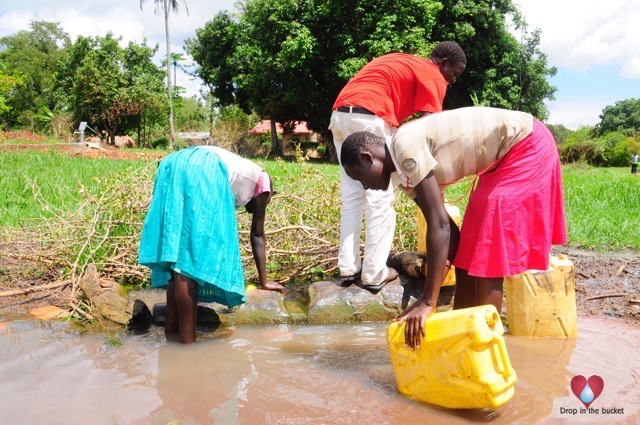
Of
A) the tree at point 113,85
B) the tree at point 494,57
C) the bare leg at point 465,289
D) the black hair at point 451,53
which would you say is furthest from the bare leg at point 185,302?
the tree at point 113,85

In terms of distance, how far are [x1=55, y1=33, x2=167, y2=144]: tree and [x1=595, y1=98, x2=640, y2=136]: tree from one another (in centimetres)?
3270

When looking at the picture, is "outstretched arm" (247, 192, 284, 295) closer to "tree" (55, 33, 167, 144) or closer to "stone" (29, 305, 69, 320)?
"stone" (29, 305, 69, 320)

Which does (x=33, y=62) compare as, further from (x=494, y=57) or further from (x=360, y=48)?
(x=494, y=57)

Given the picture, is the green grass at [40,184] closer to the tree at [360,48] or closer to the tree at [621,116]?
the tree at [360,48]

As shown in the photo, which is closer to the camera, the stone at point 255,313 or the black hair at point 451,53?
the black hair at point 451,53

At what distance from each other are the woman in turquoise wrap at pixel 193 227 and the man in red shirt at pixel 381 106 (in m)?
0.79

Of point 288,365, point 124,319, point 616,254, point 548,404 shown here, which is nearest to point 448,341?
point 548,404

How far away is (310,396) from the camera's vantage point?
2574 millimetres

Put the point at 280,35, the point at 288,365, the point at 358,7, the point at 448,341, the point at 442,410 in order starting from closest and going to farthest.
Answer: the point at 448,341, the point at 442,410, the point at 288,365, the point at 358,7, the point at 280,35

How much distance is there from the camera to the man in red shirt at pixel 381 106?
11.8 ft

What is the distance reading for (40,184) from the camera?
7566 mm

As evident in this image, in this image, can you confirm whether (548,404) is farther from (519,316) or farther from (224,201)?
(224,201)

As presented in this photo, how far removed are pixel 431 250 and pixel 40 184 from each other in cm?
678

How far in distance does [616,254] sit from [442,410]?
3670 millimetres
